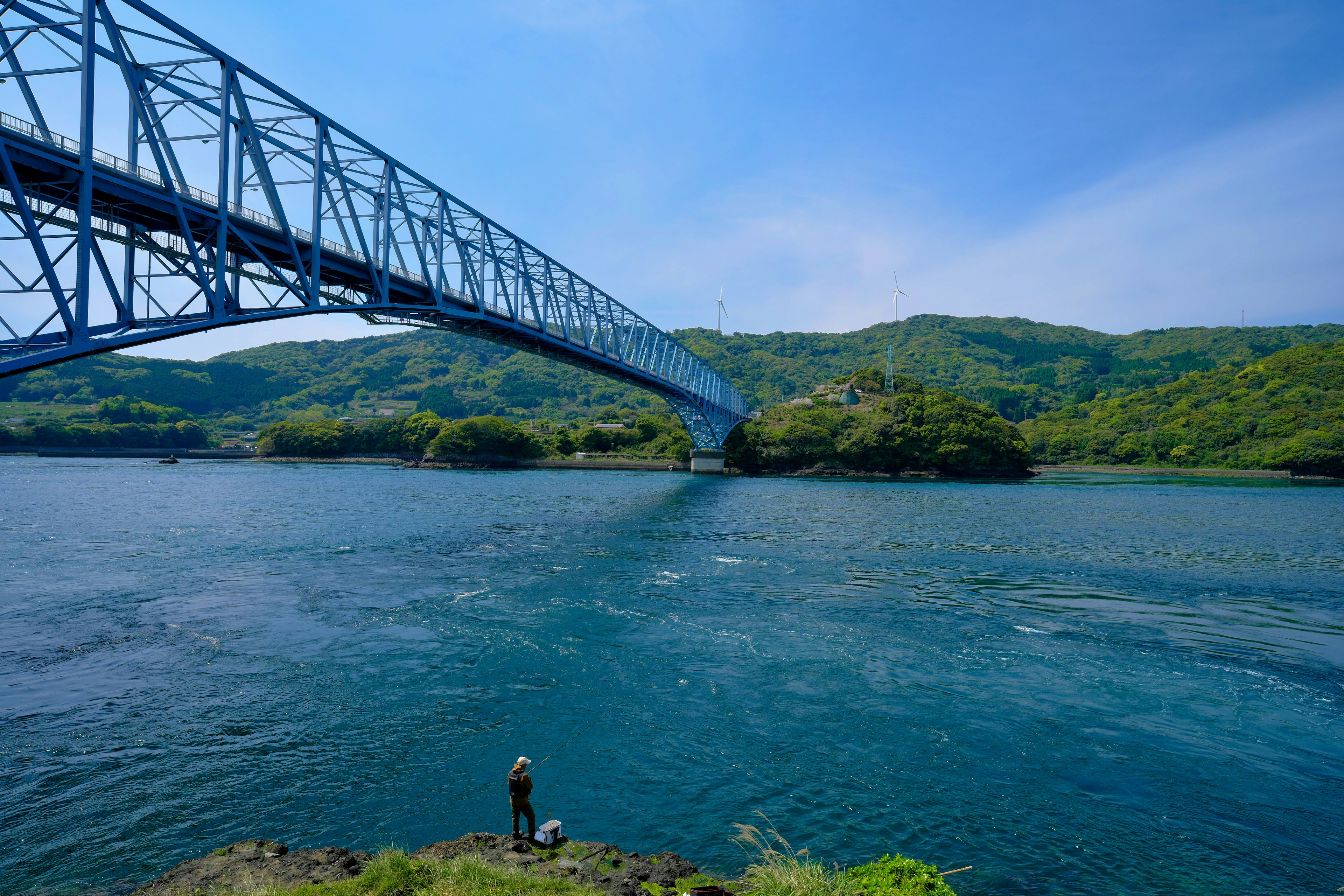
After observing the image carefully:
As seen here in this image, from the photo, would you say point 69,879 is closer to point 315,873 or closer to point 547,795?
point 315,873

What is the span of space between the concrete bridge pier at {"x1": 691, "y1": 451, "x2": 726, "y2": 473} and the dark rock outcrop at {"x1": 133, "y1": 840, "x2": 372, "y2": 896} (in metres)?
111

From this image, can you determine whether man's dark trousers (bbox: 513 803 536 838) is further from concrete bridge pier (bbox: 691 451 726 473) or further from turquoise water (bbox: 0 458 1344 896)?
concrete bridge pier (bbox: 691 451 726 473)

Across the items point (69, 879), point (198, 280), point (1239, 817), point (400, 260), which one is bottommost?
point (1239, 817)

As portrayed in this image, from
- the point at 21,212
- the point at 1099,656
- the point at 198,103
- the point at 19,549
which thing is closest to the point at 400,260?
the point at 198,103

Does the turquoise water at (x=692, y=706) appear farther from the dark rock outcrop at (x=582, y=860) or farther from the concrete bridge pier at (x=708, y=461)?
the concrete bridge pier at (x=708, y=461)

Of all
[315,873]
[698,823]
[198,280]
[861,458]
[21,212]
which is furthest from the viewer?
[861,458]

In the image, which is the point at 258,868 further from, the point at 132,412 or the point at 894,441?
the point at 132,412

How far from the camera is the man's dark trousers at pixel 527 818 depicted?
8.92 meters

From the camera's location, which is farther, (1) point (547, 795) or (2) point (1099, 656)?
(2) point (1099, 656)

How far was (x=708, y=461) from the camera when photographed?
119 metres

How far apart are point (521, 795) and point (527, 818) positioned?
362mm

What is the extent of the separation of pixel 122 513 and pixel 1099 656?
185ft

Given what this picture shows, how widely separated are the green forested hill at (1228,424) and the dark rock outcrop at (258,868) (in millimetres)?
139048

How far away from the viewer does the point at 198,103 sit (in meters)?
22.9
